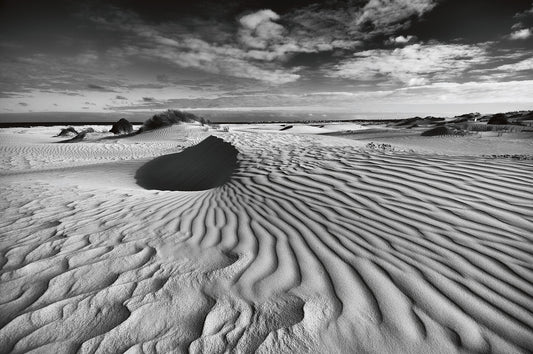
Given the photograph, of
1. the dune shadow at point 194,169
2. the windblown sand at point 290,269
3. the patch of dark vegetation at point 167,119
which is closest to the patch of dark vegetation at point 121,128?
the patch of dark vegetation at point 167,119

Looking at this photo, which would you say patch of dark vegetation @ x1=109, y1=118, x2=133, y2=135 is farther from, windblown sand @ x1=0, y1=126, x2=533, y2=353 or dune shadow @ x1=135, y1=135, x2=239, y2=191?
windblown sand @ x1=0, y1=126, x2=533, y2=353

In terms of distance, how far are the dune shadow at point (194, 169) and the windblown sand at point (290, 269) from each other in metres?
2.20

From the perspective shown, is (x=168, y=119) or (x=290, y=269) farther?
(x=168, y=119)

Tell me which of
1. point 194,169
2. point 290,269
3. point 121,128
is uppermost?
point 290,269

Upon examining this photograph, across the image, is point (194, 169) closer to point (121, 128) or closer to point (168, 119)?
point (168, 119)

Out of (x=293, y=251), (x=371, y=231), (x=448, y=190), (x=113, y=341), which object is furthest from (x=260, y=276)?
(x=448, y=190)

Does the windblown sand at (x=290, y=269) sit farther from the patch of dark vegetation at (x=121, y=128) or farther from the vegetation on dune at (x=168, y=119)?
the patch of dark vegetation at (x=121, y=128)

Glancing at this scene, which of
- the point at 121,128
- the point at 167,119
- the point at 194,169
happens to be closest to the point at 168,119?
the point at 167,119

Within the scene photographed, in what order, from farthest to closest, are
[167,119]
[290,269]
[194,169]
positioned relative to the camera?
[167,119], [194,169], [290,269]

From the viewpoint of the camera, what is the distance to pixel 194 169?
8055 mm

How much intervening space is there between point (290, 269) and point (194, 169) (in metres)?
6.27

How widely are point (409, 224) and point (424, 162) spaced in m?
2.36

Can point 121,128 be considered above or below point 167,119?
below

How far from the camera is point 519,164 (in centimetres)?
431
